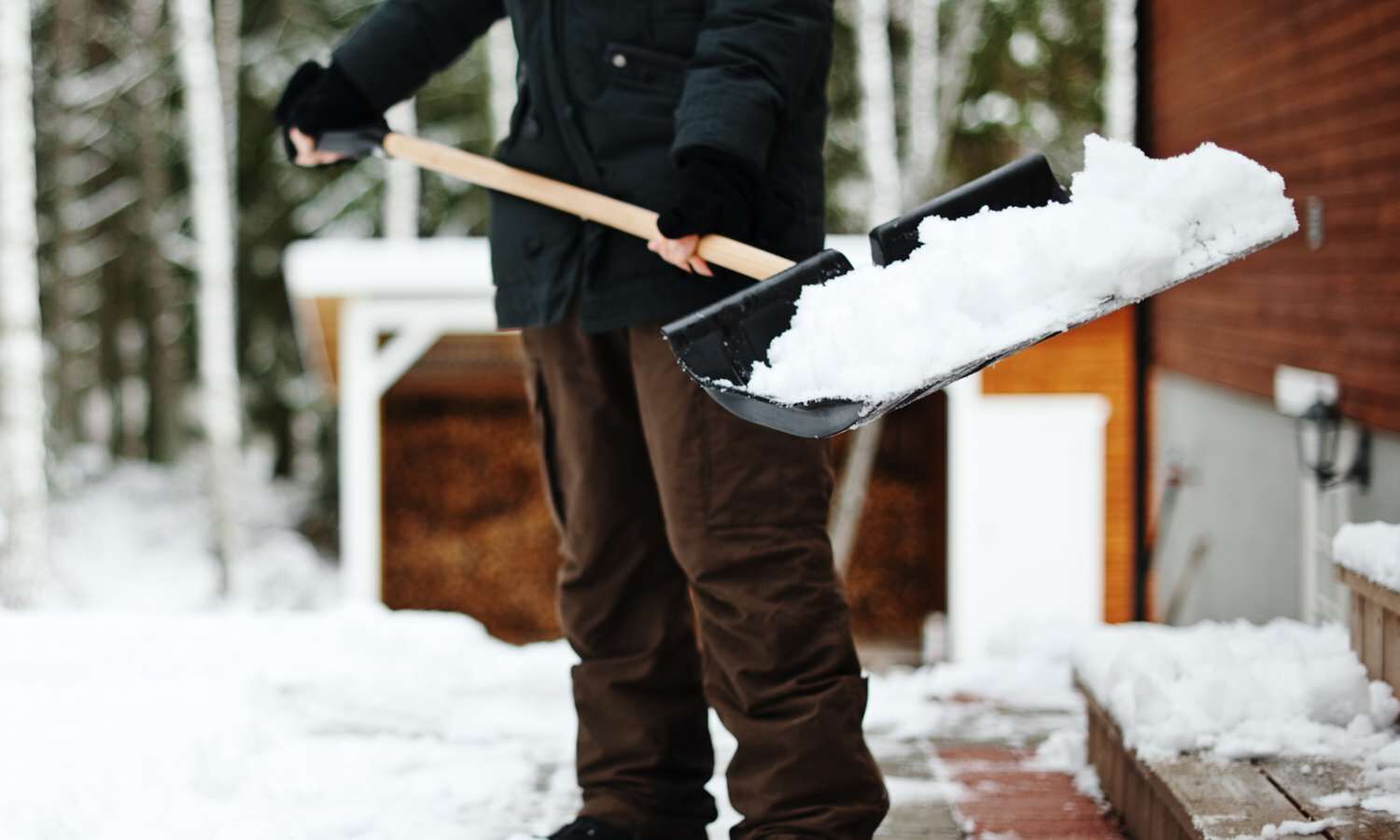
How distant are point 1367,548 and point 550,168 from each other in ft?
4.26

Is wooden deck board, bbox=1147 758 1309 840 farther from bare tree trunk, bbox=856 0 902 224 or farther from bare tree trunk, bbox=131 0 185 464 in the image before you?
bare tree trunk, bbox=131 0 185 464

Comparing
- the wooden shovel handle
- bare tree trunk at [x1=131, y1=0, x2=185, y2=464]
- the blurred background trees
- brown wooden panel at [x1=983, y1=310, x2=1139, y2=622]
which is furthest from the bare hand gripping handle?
bare tree trunk at [x1=131, y1=0, x2=185, y2=464]

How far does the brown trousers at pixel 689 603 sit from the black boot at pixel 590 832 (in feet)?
0.06

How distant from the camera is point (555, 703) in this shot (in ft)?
9.50

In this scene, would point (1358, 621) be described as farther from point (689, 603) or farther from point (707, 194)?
point (707, 194)

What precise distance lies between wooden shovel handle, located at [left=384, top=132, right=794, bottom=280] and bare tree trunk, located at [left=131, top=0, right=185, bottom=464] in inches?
461

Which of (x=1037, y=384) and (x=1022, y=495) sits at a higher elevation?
(x=1037, y=384)

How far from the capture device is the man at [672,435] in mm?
1704

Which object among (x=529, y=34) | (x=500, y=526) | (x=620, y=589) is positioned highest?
(x=529, y=34)

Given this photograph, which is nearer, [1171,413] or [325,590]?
[1171,413]

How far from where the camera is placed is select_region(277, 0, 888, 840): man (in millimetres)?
1704

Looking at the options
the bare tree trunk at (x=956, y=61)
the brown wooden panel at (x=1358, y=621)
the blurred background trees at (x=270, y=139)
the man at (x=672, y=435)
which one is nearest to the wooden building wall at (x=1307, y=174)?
the brown wooden panel at (x=1358, y=621)

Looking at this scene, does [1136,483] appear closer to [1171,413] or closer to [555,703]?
[1171,413]

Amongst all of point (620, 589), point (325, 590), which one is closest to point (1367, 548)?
point (620, 589)
